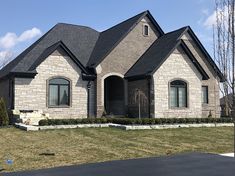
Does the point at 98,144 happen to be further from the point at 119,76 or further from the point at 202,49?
the point at 202,49

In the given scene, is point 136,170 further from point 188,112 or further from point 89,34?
point 89,34

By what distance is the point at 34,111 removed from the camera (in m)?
23.5

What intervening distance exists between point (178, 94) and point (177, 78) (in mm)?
1184

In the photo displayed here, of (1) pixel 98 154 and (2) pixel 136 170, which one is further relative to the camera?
(1) pixel 98 154

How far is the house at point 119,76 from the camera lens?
2464cm

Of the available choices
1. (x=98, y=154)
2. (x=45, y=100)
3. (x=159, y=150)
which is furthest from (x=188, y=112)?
(x=98, y=154)

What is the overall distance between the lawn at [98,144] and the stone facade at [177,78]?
5.43 metres

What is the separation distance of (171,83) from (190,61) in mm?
2346

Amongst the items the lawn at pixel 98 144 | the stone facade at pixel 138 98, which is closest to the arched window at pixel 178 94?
the stone facade at pixel 138 98

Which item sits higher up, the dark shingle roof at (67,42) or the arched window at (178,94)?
the dark shingle roof at (67,42)

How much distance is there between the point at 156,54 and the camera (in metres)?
26.9

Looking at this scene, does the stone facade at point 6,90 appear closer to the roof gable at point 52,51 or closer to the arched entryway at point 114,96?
the roof gable at point 52,51

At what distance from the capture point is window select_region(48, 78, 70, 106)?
2499 cm

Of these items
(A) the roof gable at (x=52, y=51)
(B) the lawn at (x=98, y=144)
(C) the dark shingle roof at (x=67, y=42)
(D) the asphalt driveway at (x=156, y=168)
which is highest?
(C) the dark shingle roof at (x=67, y=42)
